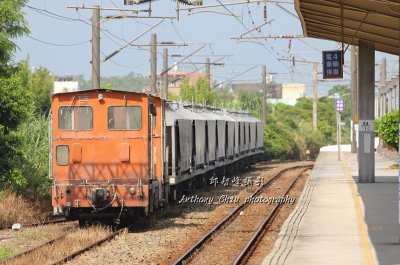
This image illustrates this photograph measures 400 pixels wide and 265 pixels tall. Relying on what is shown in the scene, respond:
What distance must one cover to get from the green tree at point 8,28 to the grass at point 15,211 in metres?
3.24

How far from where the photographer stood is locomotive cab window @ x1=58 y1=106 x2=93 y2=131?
21062mm

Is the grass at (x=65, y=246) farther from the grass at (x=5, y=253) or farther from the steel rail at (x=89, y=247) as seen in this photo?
the grass at (x=5, y=253)

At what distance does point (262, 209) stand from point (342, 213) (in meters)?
4.28

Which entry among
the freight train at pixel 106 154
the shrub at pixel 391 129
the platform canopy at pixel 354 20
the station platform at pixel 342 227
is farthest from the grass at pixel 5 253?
the shrub at pixel 391 129

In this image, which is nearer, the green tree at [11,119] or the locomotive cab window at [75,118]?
the locomotive cab window at [75,118]

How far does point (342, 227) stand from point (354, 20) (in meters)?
6.23

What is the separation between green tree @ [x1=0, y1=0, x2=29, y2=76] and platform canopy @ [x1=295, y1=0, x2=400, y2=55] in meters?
7.37

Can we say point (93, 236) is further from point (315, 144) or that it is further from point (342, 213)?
point (315, 144)

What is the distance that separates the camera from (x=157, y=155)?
22172 millimetres

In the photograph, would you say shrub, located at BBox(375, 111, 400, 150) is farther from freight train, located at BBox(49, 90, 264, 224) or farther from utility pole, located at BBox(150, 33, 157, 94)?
freight train, located at BBox(49, 90, 264, 224)

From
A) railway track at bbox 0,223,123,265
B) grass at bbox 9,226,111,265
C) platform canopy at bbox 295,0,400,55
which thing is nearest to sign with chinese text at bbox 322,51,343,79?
platform canopy at bbox 295,0,400,55

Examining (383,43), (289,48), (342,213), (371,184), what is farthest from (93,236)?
(289,48)

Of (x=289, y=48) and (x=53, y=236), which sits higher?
(x=289, y=48)

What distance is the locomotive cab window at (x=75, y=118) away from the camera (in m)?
21.1
